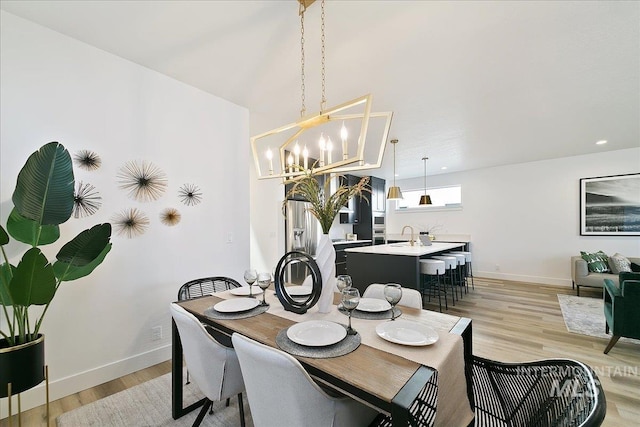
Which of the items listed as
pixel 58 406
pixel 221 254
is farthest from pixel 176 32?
pixel 58 406

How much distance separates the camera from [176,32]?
2023mm

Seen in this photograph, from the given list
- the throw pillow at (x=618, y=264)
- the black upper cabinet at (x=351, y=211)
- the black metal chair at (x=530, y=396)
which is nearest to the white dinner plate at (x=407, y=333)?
the black metal chair at (x=530, y=396)

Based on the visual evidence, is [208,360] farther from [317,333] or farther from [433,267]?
[433,267]

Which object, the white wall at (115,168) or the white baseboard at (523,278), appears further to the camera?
the white baseboard at (523,278)

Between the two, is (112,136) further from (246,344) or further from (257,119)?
(246,344)

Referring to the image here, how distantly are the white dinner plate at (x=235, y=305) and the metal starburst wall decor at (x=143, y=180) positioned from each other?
1455mm

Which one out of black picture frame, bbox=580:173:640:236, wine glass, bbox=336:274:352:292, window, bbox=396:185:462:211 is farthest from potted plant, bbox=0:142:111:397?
black picture frame, bbox=580:173:640:236

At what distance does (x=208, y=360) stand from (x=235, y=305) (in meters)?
0.40

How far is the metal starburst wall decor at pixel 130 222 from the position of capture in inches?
90.5

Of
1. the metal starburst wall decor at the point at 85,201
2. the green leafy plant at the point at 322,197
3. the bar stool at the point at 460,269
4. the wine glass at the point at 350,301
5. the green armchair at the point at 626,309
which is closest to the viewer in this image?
the wine glass at the point at 350,301

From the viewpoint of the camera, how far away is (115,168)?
230 centimetres

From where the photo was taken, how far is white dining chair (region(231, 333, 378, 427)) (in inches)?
36.3

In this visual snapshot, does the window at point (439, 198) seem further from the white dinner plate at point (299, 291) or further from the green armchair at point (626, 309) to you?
the white dinner plate at point (299, 291)

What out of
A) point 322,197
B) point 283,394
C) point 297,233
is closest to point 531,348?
point 322,197
